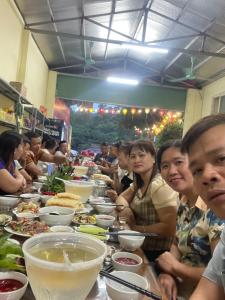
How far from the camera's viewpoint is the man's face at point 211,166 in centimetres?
86

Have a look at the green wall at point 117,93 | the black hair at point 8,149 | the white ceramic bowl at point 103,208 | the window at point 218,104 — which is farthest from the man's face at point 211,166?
the green wall at point 117,93

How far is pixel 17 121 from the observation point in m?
4.79

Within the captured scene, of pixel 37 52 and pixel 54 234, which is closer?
pixel 54 234

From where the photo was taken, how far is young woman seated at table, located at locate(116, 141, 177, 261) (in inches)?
77.3

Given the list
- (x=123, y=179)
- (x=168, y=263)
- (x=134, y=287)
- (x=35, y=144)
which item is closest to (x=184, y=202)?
(x=168, y=263)

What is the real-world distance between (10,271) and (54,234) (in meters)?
0.19

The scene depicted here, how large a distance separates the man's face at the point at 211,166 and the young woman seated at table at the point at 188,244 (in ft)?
0.54

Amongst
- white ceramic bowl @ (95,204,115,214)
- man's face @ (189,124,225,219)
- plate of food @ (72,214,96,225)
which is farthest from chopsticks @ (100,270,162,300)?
white ceramic bowl @ (95,204,115,214)

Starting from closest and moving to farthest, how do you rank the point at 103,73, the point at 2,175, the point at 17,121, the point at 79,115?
the point at 2,175, the point at 17,121, the point at 103,73, the point at 79,115

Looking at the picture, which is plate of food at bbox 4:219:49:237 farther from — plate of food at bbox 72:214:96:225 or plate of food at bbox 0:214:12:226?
plate of food at bbox 72:214:96:225

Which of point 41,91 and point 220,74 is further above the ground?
point 220,74

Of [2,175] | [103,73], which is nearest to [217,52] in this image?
[103,73]

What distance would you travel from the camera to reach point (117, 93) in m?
8.98

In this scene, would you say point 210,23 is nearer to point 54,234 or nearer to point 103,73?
point 103,73
